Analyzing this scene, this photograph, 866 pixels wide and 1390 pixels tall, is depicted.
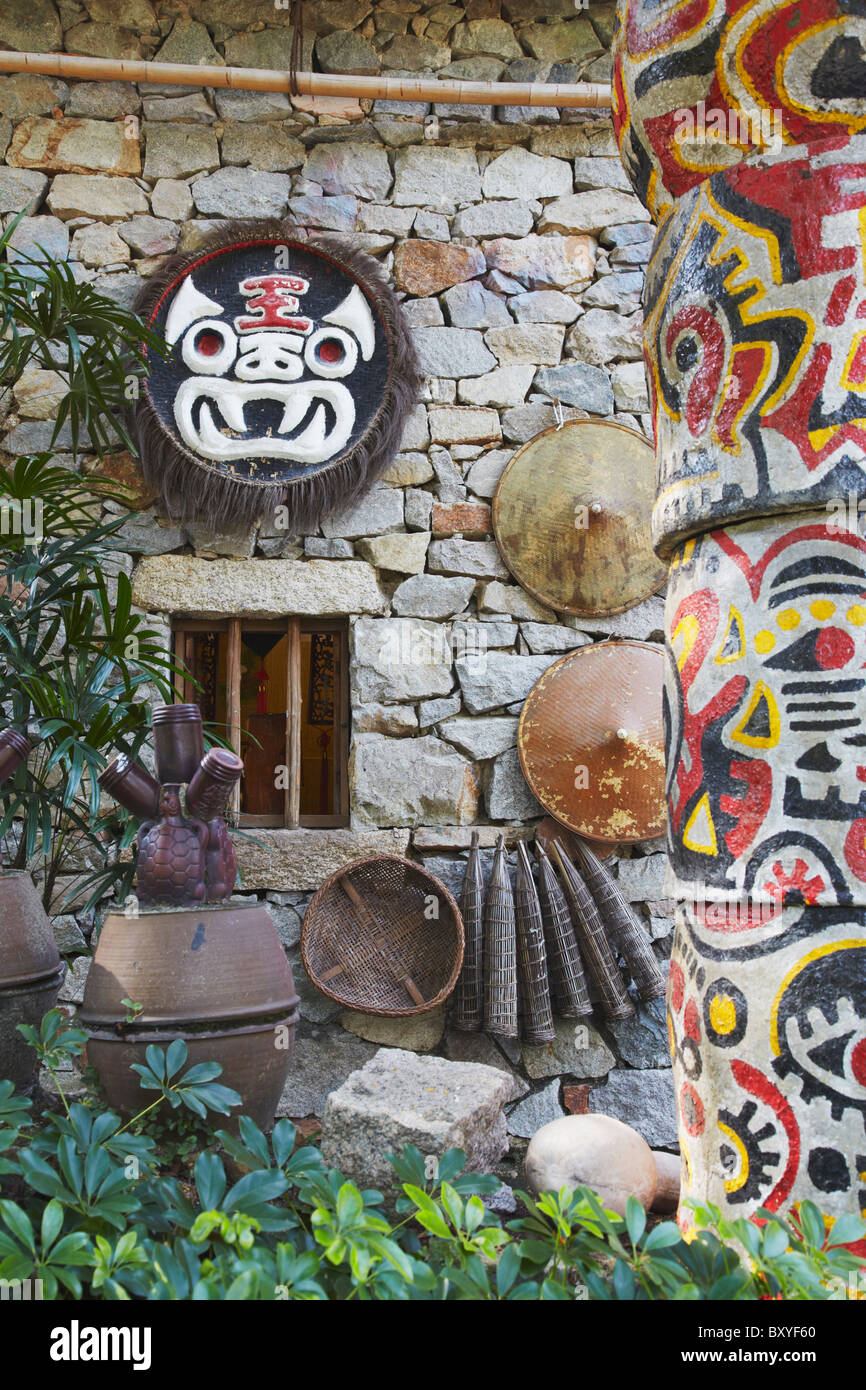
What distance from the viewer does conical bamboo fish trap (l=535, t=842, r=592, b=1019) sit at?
10.6 feet

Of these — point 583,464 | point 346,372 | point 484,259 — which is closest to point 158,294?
point 346,372

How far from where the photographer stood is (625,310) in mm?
3814

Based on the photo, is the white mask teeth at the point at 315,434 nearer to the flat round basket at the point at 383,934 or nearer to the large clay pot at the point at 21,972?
the flat round basket at the point at 383,934

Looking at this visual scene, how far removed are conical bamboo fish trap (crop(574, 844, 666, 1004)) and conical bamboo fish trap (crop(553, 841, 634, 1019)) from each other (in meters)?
0.04

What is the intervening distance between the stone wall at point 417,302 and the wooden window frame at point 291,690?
8cm

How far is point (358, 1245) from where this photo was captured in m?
1.19

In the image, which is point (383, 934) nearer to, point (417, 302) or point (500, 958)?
point (500, 958)

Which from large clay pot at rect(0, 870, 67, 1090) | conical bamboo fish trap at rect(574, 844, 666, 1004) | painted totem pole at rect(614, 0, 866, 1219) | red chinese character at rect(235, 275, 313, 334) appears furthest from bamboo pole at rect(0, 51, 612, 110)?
large clay pot at rect(0, 870, 67, 1090)

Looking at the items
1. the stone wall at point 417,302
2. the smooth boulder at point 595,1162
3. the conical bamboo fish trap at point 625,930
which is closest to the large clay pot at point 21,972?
the smooth boulder at point 595,1162

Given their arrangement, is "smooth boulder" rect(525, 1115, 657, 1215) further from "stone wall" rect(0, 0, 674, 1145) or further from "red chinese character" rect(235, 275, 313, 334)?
"red chinese character" rect(235, 275, 313, 334)

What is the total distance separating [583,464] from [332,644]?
1.02 meters

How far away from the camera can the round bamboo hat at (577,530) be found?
3.58 metres

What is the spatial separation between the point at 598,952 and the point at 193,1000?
1.62 m
